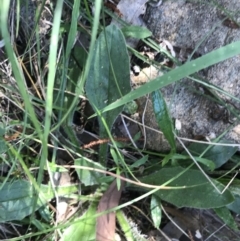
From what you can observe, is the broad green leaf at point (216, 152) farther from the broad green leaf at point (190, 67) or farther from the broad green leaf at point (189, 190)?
the broad green leaf at point (190, 67)

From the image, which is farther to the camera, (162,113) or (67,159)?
(67,159)

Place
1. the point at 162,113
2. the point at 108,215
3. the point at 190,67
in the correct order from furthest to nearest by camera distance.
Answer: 1. the point at 108,215
2. the point at 162,113
3. the point at 190,67

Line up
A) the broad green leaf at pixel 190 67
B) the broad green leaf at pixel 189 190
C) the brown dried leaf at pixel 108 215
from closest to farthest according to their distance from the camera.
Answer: the broad green leaf at pixel 190 67, the broad green leaf at pixel 189 190, the brown dried leaf at pixel 108 215

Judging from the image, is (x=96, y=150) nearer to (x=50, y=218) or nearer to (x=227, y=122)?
(x=50, y=218)

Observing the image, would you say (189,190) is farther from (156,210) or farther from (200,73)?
(200,73)

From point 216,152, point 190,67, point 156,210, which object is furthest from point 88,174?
point 190,67

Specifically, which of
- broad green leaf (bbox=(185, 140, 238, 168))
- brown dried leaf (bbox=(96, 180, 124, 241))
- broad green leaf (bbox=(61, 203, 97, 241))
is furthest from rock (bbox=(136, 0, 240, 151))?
broad green leaf (bbox=(61, 203, 97, 241))

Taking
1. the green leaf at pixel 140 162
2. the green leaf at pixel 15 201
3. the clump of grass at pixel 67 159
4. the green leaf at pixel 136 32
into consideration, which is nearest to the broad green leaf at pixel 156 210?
the clump of grass at pixel 67 159
